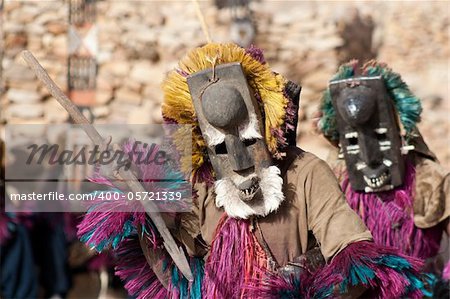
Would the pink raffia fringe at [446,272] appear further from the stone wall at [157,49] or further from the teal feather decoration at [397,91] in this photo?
the stone wall at [157,49]

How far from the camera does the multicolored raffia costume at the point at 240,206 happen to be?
3.18m

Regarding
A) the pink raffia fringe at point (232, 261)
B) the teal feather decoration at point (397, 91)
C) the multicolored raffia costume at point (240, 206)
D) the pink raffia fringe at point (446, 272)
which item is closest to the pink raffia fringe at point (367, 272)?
the multicolored raffia costume at point (240, 206)

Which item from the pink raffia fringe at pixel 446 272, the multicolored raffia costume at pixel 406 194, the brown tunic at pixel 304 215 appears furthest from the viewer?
the multicolored raffia costume at pixel 406 194

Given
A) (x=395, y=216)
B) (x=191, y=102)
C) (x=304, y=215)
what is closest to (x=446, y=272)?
(x=395, y=216)

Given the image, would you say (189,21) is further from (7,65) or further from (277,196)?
(277,196)

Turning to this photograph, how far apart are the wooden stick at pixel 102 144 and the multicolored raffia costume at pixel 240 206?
0.06 m

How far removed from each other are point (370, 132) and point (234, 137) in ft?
4.61

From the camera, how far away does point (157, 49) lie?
10547 millimetres

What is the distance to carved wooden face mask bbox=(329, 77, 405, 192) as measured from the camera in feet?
14.5

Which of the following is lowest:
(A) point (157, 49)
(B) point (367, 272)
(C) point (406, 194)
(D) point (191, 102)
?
(B) point (367, 272)

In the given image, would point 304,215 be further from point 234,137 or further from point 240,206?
point 234,137

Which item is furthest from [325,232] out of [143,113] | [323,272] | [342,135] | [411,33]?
[411,33]

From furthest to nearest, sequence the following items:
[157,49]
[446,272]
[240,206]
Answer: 1. [157,49]
2. [446,272]
3. [240,206]

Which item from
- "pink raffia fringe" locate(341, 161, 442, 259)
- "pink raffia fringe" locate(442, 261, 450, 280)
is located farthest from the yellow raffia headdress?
"pink raffia fringe" locate(442, 261, 450, 280)
